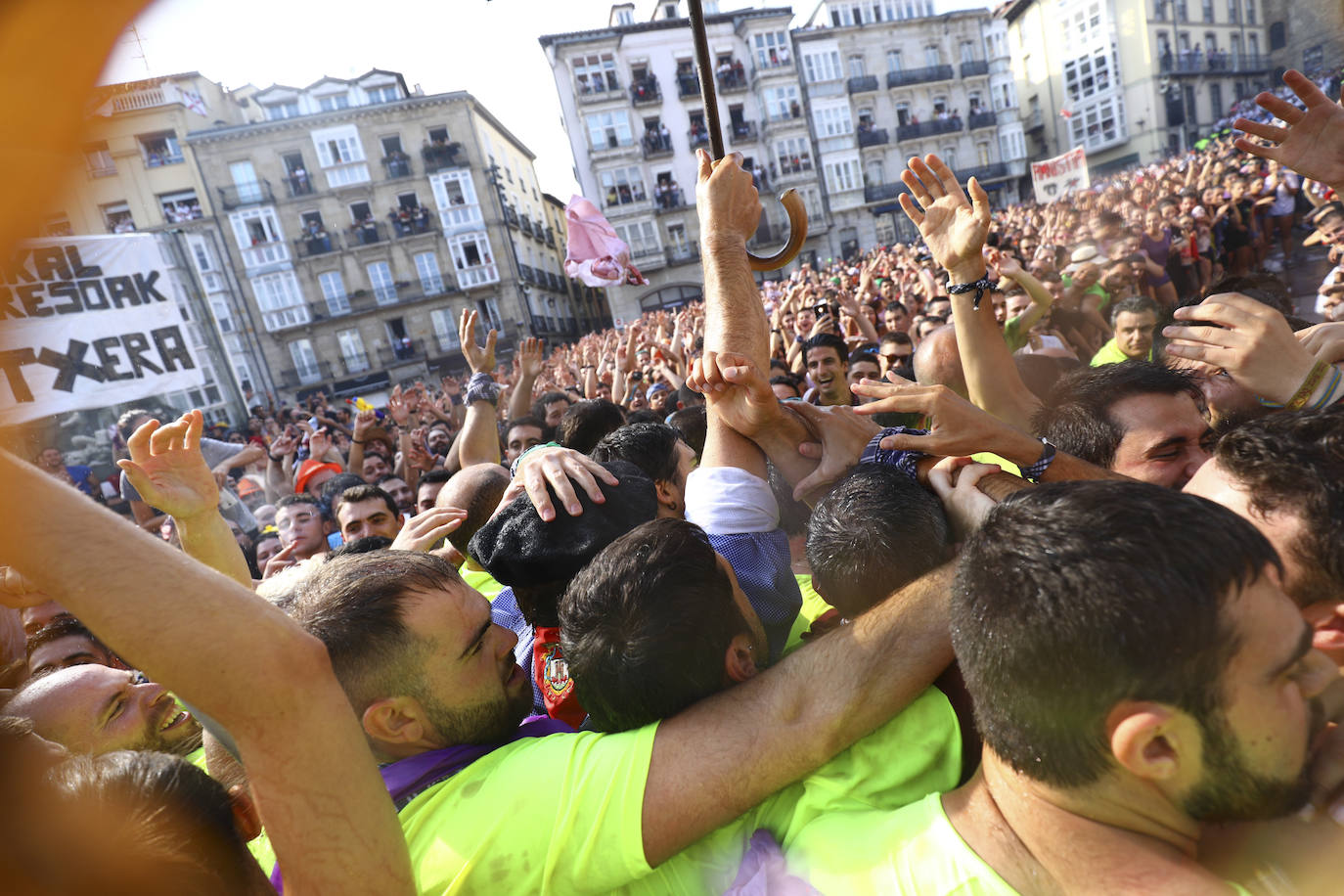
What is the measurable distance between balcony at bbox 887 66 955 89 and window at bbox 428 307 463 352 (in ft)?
79.5

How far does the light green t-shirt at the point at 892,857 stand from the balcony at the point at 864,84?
36.3 meters

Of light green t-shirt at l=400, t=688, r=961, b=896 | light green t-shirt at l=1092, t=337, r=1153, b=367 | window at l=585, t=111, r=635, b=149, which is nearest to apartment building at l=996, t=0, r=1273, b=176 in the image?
light green t-shirt at l=1092, t=337, r=1153, b=367

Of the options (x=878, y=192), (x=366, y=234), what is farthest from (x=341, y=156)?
(x=878, y=192)

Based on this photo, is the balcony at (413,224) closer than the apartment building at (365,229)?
No

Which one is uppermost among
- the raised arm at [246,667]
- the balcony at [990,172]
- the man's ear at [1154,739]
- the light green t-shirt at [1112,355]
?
the balcony at [990,172]

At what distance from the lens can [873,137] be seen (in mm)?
31734

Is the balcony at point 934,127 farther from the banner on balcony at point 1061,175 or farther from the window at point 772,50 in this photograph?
the banner on balcony at point 1061,175

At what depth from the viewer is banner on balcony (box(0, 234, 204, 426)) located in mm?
4777

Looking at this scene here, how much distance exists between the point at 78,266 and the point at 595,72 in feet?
101

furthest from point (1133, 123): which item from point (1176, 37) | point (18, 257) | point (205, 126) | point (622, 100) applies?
point (205, 126)

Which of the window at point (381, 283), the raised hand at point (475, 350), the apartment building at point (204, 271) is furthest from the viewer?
the window at point (381, 283)

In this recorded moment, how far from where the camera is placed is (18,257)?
43.2 inches

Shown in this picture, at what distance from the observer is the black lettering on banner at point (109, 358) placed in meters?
5.13

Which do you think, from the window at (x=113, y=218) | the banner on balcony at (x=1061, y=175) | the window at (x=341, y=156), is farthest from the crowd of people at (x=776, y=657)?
the window at (x=341, y=156)
